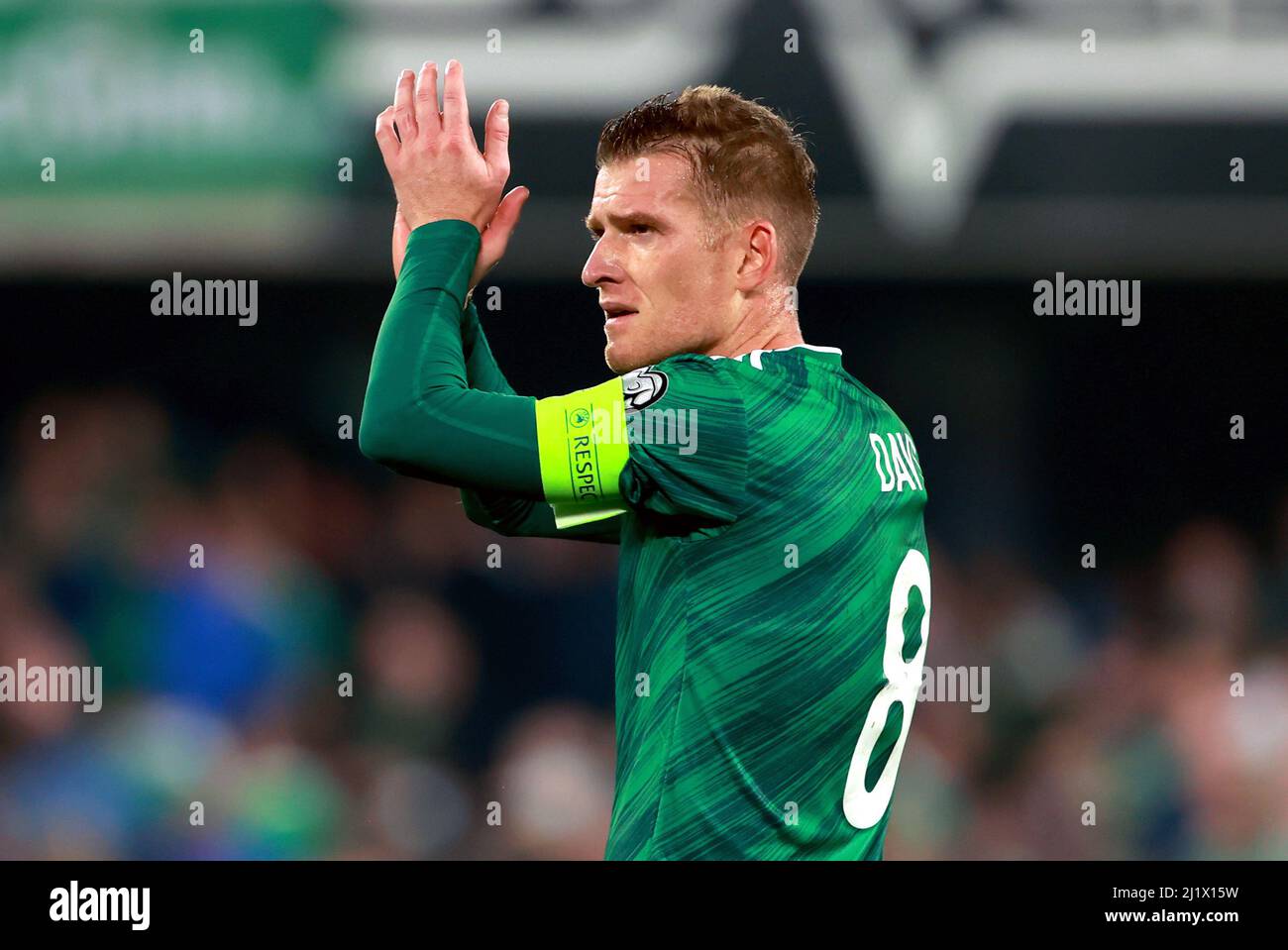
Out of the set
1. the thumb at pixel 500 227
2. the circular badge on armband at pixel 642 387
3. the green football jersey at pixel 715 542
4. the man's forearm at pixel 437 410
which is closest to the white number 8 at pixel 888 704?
the green football jersey at pixel 715 542

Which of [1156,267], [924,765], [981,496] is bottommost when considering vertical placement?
[924,765]

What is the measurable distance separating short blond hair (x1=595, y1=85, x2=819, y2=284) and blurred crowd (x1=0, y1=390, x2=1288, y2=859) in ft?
10.4

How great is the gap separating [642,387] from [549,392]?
3516 mm

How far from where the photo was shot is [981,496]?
565cm

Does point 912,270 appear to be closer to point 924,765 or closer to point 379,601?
point 924,765

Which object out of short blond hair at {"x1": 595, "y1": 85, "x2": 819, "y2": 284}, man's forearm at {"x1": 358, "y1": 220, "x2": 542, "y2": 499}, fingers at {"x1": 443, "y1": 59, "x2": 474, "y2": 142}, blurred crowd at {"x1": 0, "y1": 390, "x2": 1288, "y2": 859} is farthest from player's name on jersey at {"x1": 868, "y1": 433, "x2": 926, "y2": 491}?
blurred crowd at {"x1": 0, "y1": 390, "x2": 1288, "y2": 859}

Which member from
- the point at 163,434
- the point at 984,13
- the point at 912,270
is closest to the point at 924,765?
the point at 912,270

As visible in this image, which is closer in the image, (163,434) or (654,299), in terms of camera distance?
(654,299)

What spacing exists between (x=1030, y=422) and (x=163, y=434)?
11.1 ft

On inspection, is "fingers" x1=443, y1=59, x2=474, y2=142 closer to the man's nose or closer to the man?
the man

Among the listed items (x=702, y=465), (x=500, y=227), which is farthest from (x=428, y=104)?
(x=702, y=465)

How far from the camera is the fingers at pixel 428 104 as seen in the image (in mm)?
Result: 2178

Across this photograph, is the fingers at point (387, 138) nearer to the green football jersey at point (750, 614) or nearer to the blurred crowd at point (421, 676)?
the green football jersey at point (750, 614)
